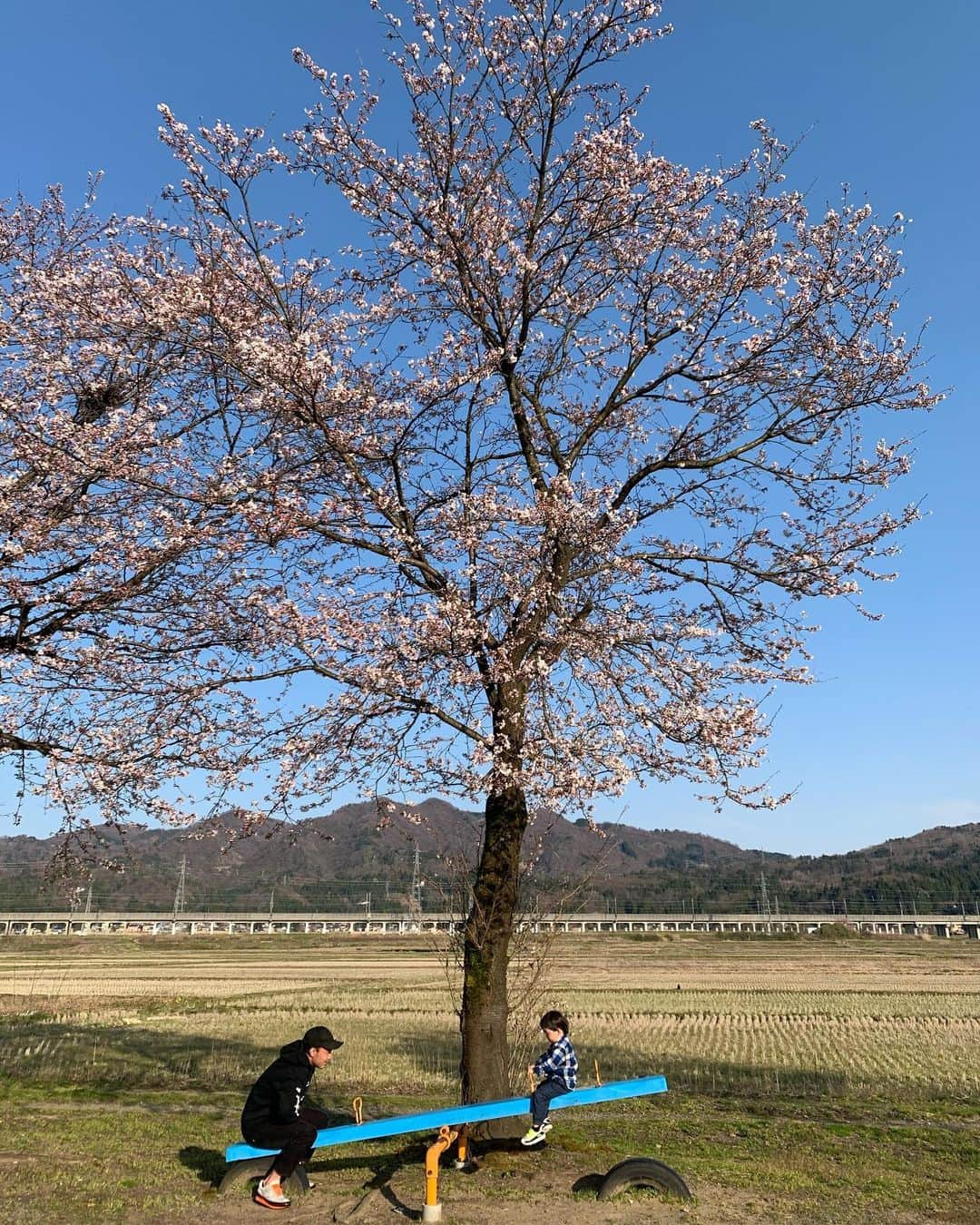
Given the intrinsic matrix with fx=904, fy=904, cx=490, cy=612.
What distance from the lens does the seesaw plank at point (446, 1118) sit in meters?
7.67

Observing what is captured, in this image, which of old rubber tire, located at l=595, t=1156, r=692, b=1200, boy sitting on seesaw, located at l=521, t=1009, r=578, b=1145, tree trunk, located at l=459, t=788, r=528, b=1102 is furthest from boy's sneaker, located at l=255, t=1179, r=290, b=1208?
old rubber tire, located at l=595, t=1156, r=692, b=1200

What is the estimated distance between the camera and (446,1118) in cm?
786

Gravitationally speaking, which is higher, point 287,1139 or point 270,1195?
point 287,1139

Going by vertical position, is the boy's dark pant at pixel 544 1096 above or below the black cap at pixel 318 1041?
below

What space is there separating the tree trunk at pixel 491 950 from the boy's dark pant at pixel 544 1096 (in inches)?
72.0

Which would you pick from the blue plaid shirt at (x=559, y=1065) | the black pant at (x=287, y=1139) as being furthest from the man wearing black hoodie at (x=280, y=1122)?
the blue plaid shirt at (x=559, y=1065)

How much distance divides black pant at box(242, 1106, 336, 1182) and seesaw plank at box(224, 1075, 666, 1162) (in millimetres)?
90

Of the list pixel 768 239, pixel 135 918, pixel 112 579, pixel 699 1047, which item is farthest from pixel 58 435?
pixel 135 918

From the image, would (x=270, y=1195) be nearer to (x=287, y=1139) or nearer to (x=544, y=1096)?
(x=287, y=1139)

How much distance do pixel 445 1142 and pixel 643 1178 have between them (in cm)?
181

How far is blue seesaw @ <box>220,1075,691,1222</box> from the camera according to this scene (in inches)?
300

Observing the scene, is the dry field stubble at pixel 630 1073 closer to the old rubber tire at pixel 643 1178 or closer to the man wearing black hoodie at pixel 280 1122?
the old rubber tire at pixel 643 1178

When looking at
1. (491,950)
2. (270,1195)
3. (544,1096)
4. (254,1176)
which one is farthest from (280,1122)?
(491,950)

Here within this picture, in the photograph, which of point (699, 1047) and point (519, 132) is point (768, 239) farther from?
point (699, 1047)
